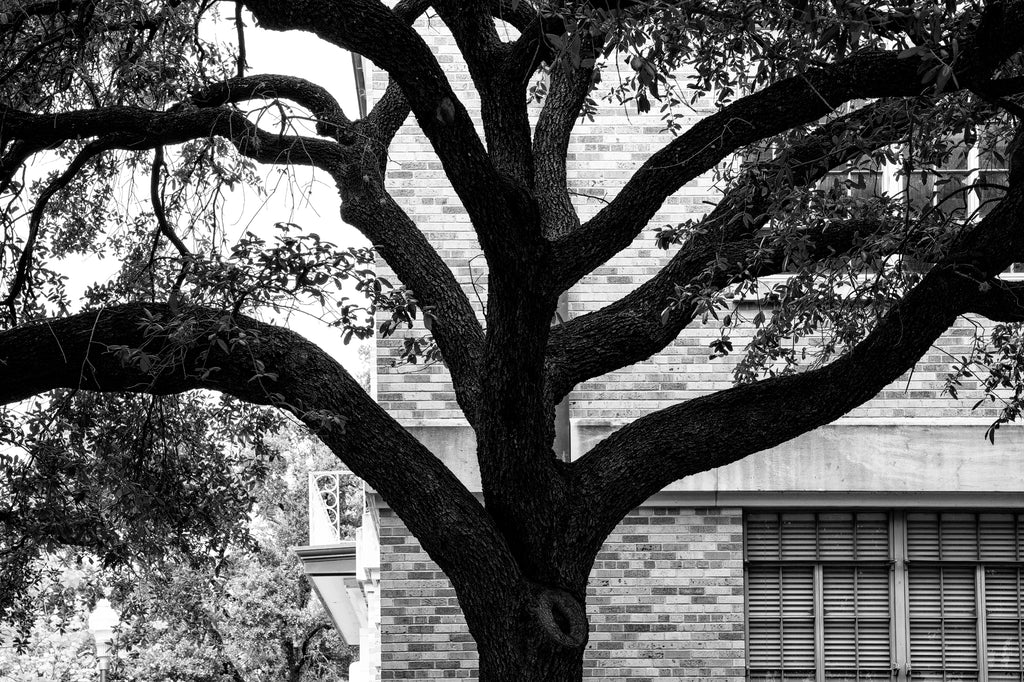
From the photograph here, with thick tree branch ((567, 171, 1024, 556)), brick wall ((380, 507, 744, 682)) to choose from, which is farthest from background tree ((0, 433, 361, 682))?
thick tree branch ((567, 171, 1024, 556))

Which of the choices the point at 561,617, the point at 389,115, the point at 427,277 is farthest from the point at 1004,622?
the point at 389,115

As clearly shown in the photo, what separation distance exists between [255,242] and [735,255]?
2682mm

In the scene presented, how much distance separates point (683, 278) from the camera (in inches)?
270

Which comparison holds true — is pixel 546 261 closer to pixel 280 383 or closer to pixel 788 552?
pixel 280 383

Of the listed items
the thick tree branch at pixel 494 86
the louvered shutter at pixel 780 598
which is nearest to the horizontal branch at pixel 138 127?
the thick tree branch at pixel 494 86

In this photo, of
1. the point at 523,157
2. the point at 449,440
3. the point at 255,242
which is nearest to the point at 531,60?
the point at 523,157

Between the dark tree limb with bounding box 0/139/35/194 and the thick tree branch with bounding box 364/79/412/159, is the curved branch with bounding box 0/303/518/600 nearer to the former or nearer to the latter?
the dark tree limb with bounding box 0/139/35/194

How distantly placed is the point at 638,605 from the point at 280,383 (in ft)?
15.8

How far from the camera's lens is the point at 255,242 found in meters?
5.63

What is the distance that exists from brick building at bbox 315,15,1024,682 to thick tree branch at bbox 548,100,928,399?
11.1ft

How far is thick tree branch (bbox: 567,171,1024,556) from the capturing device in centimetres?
613

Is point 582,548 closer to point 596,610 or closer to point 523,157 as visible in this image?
point 523,157

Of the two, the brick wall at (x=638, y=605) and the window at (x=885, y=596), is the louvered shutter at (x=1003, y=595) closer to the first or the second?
the window at (x=885, y=596)

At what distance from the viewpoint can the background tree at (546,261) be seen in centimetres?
546
